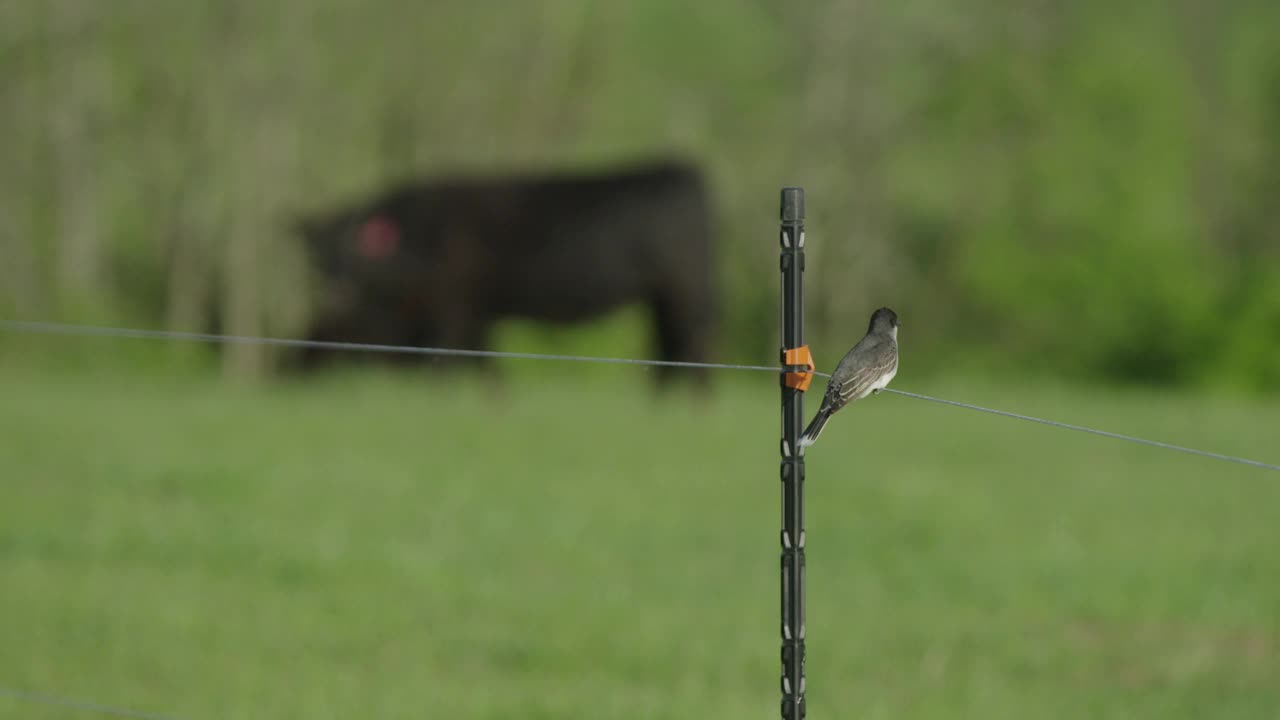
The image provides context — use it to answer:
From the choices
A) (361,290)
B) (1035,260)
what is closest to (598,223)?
(361,290)

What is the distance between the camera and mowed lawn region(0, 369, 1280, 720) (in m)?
4.30

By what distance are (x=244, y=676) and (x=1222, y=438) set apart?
880 cm

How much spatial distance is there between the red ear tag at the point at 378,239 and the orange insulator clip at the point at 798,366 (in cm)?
1263

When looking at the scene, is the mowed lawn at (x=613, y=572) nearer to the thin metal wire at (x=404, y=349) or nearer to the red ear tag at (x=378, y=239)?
the thin metal wire at (x=404, y=349)

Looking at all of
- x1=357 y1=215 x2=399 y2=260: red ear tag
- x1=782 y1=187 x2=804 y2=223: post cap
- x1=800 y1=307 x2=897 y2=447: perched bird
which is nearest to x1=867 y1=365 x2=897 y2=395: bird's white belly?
x1=800 y1=307 x2=897 y2=447: perched bird

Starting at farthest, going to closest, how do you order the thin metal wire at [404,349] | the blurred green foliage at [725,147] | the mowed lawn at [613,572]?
the blurred green foliage at [725,147], the mowed lawn at [613,572], the thin metal wire at [404,349]

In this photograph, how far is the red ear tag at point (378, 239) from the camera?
14.2 m

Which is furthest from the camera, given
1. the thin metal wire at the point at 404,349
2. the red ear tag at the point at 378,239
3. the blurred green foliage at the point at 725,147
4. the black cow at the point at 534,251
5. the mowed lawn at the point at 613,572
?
the blurred green foliage at the point at 725,147

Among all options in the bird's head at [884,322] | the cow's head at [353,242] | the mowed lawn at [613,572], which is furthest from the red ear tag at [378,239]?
the bird's head at [884,322]

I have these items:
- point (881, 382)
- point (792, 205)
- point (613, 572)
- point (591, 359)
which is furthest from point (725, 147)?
point (881, 382)

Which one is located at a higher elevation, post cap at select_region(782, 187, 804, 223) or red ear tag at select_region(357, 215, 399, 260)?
post cap at select_region(782, 187, 804, 223)

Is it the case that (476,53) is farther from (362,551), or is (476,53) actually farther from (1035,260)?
(362,551)

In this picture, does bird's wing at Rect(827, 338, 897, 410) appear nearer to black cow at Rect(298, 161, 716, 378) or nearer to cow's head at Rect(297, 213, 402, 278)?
black cow at Rect(298, 161, 716, 378)

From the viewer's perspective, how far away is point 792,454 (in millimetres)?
1952
